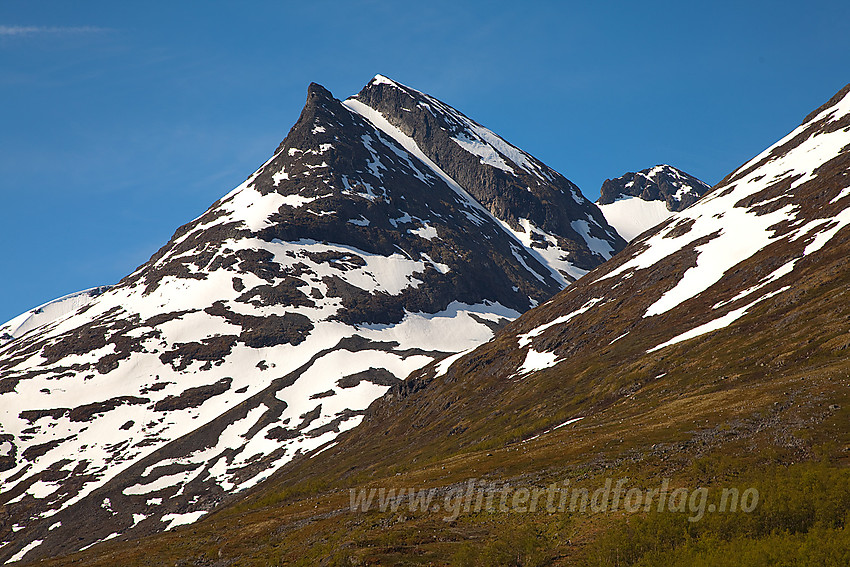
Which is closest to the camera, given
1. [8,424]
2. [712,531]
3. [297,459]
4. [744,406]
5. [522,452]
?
[712,531]

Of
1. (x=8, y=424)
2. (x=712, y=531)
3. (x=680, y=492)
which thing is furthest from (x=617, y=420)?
(x=8, y=424)

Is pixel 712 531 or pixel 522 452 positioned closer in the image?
pixel 712 531

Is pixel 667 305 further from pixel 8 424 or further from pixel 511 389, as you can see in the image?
pixel 8 424

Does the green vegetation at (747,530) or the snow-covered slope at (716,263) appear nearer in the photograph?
the green vegetation at (747,530)

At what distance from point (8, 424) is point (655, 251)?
17445cm

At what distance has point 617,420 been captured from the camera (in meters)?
66.9

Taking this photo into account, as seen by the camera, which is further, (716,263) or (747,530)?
(716,263)

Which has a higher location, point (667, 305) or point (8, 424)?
point (8, 424)

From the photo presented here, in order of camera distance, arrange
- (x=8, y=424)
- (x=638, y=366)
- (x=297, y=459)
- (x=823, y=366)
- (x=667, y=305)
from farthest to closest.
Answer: (x=8, y=424)
(x=297, y=459)
(x=667, y=305)
(x=638, y=366)
(x=823, y=366)

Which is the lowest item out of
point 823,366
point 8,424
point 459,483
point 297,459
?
point 823,366

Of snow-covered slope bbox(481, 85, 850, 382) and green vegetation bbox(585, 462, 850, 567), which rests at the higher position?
snow-covered slope bbox(481, 85, 850, 382)

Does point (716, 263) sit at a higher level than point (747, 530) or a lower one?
higher

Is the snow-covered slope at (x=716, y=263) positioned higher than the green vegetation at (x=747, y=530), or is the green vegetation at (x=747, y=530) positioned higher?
the snow-covered slope at (x=716, y=263)

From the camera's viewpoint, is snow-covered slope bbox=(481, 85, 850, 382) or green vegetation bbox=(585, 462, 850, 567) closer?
green vegetation bbox=(585, 462, 850, 567)
